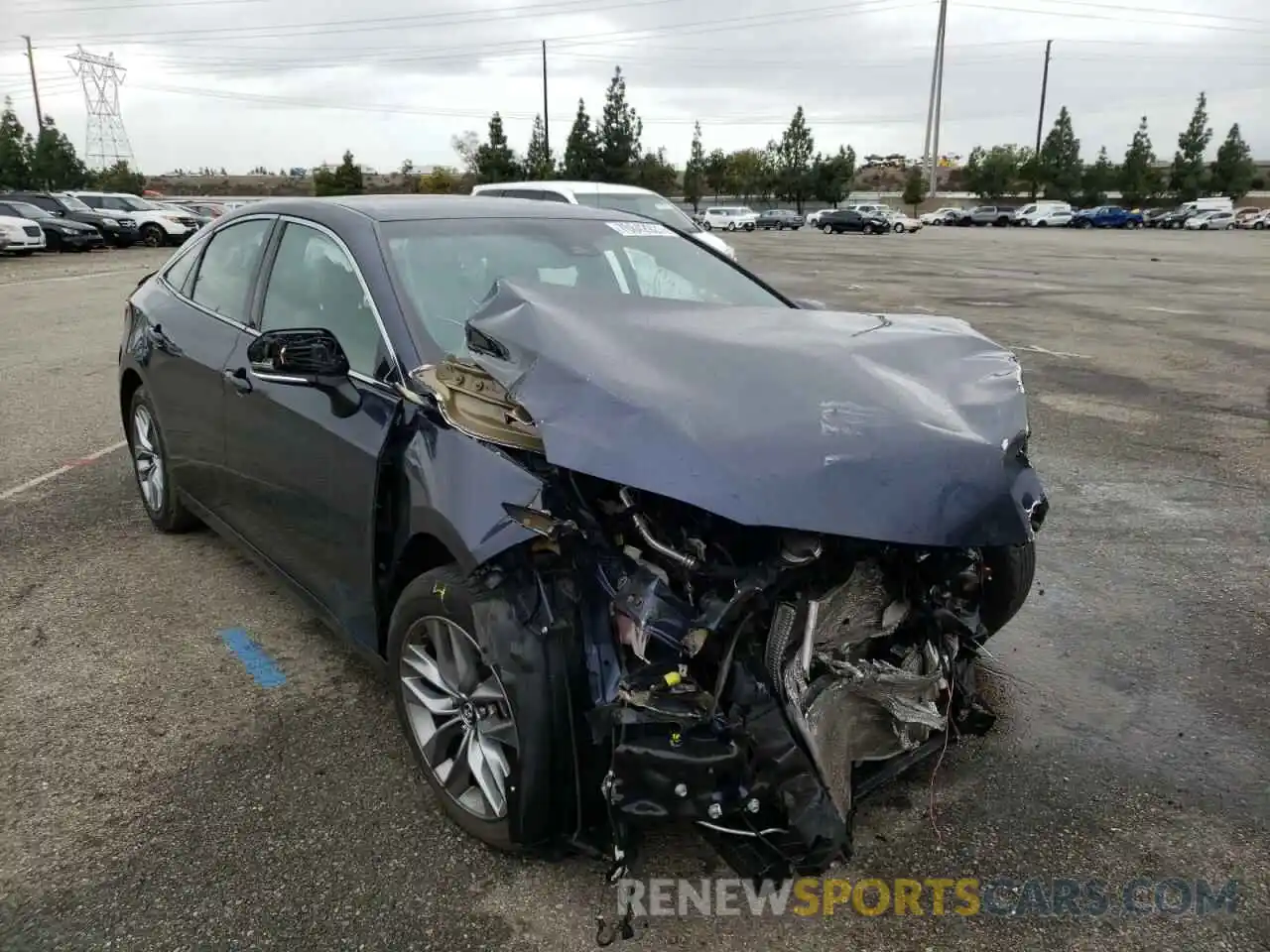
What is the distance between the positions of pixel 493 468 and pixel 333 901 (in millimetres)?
1195

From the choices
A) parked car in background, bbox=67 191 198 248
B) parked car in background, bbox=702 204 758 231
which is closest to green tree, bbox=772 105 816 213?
parked car in background, bbox=702 204 758 231

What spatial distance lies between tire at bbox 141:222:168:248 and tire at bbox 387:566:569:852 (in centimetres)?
3242

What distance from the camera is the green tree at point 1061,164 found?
83.4 m

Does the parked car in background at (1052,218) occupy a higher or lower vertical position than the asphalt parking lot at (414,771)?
higher

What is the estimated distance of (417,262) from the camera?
335 centimetres

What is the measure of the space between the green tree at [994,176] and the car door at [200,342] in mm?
95181

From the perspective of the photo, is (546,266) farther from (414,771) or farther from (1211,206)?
(1211,206)

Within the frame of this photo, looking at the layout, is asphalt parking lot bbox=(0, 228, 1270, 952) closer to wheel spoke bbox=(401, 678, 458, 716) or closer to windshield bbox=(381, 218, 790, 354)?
wheel spoke bbox=(401, 678, 458, 716)

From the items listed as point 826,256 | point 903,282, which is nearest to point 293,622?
point 903,282

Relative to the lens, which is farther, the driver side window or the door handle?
the door handle

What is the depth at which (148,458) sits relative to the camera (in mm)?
5059

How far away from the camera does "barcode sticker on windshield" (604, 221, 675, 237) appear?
13.4 feet

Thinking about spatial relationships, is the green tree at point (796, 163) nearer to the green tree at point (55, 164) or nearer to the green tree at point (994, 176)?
the green tree at point (994, 176)

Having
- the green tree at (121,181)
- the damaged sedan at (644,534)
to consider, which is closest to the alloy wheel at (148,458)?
the damaged sedan at (644,534)
